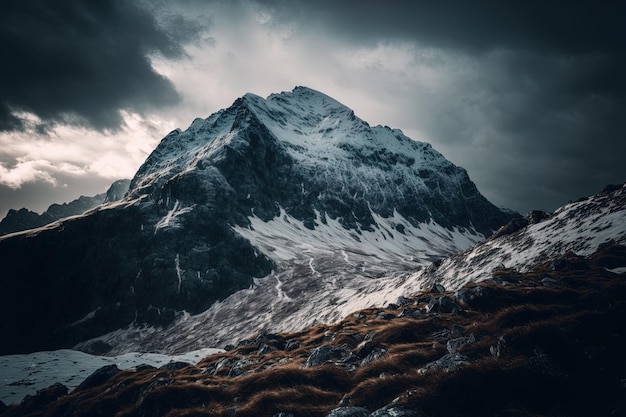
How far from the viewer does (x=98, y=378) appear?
28.0 meters

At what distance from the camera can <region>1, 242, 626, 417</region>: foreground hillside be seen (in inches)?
458

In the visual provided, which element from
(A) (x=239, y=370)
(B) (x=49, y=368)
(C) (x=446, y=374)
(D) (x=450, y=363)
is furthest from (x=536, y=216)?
(B) (x=49, y=368)

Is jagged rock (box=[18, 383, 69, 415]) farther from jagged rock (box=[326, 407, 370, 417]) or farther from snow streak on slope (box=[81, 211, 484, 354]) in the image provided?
snow streak on slope (box=[81, 211, 484, 354])

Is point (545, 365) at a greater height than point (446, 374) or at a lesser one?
greater

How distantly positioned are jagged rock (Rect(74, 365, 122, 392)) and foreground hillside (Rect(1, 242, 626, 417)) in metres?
2.64

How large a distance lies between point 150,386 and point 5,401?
80.1ft

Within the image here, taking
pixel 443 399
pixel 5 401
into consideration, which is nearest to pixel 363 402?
pixel 443 399

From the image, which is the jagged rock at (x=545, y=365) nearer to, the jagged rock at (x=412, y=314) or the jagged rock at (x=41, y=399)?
the jagged rock at (x=412, y=314)

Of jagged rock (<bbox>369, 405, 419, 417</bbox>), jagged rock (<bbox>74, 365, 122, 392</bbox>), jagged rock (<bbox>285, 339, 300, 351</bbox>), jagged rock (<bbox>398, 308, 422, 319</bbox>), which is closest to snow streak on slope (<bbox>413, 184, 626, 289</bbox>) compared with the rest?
jagged rock (<bbox>398, 308, 422, 319</bbox>)

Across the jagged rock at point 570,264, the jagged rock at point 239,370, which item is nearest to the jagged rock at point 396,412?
the jagged rock at point 239,370

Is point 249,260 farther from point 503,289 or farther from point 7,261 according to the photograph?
point 503,289

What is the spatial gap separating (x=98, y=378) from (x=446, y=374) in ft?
98.7

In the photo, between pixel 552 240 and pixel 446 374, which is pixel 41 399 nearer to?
pixel 446 374

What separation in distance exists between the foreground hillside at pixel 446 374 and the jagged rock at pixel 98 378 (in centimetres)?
264
